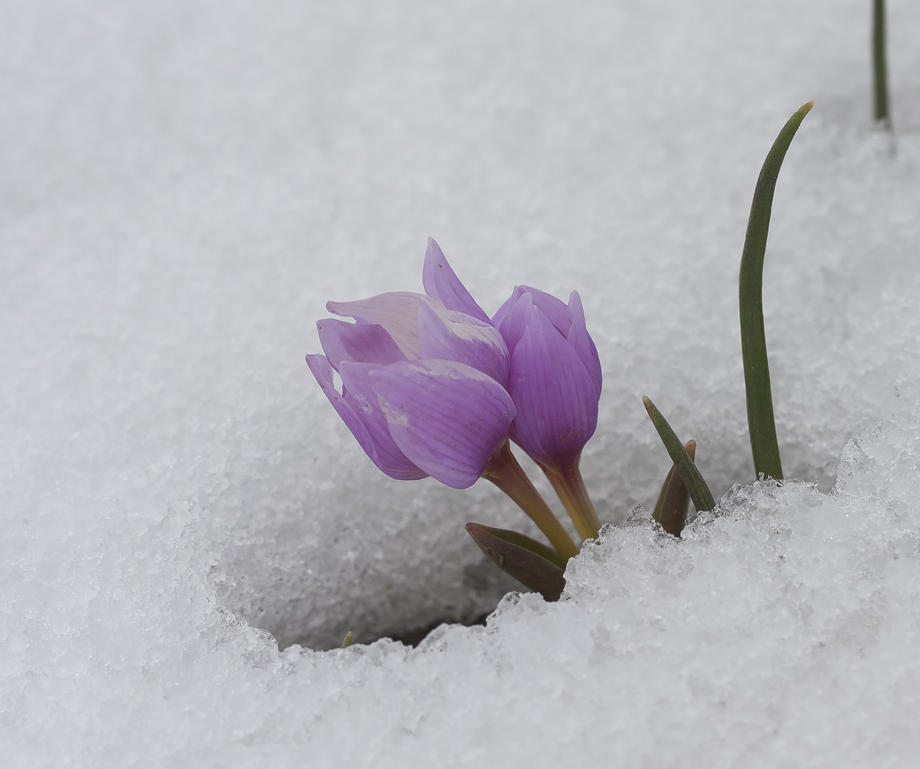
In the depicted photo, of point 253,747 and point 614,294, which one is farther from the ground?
point 614,294

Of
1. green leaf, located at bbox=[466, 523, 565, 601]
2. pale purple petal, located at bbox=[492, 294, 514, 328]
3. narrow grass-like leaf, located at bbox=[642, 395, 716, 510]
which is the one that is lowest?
green leaf, located at bbox=[466, 523, 565, 601]

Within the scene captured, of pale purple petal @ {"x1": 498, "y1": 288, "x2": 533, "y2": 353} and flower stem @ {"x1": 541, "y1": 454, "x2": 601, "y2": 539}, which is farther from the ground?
pale purple petal @ {"x1": 498, "y1": 288, "x2": 533, "y2": 353}

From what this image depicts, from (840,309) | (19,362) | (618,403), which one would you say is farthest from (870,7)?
(19,362)

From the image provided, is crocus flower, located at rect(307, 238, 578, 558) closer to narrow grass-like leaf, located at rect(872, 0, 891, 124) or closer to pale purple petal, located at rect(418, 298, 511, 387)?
pale purple petal, located at rect(418, 298, 511, 387)

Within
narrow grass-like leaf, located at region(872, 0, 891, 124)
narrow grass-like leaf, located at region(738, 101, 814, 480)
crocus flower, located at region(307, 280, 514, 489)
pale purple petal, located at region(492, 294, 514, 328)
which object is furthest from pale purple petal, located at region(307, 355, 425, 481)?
narrow grass-like leaf, located at region(872, 0, 891, 124)

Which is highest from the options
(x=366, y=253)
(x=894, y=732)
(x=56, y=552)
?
(x=366, y=253)

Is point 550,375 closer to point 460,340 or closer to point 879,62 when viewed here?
point 460,340

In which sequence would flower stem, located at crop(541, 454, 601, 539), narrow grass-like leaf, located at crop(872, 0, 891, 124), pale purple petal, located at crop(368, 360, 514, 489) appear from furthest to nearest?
narrow grass-like leaf, located at crop(872, 0, 891, 124), flower stem, located at crop(541, 454, 601, 539), pale purple petal, located at crop(368, 360, 514, 489)

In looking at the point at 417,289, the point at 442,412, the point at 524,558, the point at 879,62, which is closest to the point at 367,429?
the point at 442,412

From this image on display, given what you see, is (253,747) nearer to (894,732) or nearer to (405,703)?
(405,703)
